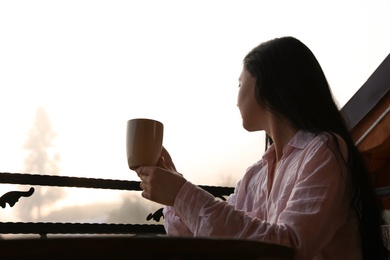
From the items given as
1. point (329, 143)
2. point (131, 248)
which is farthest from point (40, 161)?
point (131, 248)

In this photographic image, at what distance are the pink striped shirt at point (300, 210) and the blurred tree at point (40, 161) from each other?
1078 mm

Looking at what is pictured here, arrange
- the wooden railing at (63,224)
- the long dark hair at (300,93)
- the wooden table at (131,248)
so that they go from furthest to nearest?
the wooden railing at (63,224) → the long dark hair at (300,93) → the wooden table at (131,248)

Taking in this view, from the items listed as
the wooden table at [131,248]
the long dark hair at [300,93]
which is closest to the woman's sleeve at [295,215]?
the long dark hair at [300,93]

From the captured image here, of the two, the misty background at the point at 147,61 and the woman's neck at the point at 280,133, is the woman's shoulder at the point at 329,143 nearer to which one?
the woman's neck at the point at 280,133

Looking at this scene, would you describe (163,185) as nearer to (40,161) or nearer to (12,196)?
(12,196)

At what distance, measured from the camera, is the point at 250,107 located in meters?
1.30

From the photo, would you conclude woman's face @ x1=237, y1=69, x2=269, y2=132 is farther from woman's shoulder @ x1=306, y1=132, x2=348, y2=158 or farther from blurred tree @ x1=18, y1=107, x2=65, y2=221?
blurred tree @ x1=18, y1=107, x2=65, y2=221

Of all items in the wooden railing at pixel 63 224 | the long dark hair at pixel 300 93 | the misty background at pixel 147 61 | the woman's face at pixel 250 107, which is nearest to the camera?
the long dark hair at pixel 300 93

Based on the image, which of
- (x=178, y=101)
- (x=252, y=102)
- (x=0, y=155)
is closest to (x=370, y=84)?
(x=178, y=101)

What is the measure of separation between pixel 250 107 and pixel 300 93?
14cm

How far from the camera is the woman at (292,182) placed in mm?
994

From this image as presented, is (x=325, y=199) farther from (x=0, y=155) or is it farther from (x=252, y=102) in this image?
(x=0, y=155)

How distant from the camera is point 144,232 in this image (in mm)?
2191

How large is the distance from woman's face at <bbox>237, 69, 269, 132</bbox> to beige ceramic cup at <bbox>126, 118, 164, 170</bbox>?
1.00 ft
